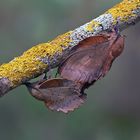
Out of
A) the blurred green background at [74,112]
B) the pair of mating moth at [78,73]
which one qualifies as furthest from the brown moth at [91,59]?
the blurred green background at [74,112]

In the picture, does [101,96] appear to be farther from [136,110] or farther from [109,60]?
[109,60]

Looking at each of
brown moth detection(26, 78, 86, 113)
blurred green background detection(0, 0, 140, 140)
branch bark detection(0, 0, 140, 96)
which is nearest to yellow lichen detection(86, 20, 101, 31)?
branch bark detection(0, 0, 140, 96)

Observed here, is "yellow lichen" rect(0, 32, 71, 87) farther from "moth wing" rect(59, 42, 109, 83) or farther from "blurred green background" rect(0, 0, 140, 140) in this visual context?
"blurred green background" rect(0, 0, 140, 140)

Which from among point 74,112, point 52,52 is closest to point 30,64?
point 52,52

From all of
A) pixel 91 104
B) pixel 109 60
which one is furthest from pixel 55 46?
pixel 91 104

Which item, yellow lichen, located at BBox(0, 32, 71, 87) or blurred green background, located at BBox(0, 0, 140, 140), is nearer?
yellow lichen, located at BBox(0, 32, 71, 87)

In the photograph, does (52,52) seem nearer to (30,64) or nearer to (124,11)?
(30,64)

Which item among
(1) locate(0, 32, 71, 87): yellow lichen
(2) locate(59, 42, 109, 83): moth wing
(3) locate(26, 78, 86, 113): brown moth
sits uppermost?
(1) locate(0, 32, 71, 87): yellow lichen
